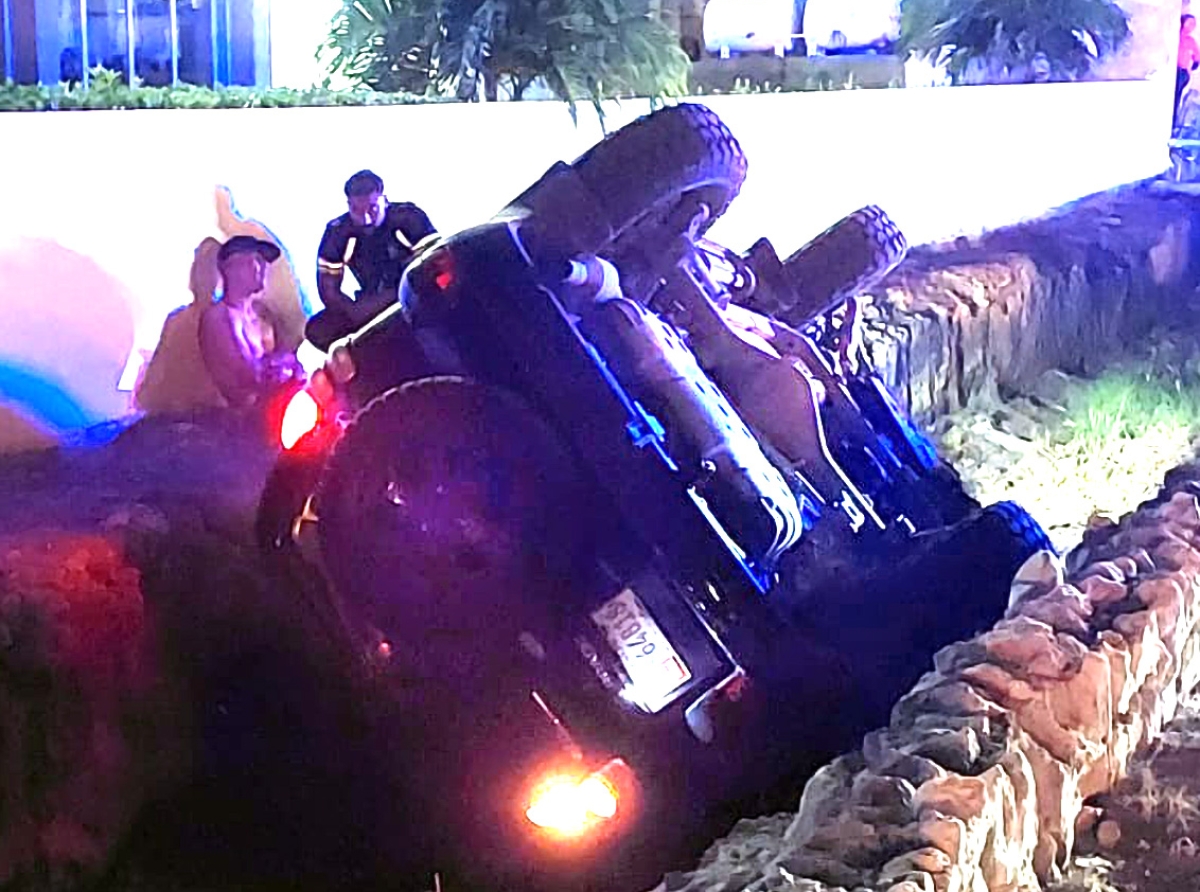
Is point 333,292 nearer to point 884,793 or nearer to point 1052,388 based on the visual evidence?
point 884,793

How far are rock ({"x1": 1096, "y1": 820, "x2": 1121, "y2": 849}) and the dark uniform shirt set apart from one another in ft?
3.57

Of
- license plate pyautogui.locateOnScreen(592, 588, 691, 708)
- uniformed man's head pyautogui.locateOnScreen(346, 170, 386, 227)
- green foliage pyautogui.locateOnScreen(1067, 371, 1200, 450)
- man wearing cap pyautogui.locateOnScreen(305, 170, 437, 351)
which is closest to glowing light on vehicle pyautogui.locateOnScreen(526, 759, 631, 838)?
license plate pyautogui.locateOnScreen(592, 588, 691, 708)

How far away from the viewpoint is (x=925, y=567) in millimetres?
2771

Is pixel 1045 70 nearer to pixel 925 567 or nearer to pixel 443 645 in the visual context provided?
pixel 925 567

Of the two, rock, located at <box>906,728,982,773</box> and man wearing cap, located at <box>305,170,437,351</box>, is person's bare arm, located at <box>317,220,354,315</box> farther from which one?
rock, located at <box>906,728,982,773</box>

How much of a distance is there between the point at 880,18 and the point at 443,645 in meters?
1.35

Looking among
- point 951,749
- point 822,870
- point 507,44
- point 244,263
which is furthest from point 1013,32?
point 822,870

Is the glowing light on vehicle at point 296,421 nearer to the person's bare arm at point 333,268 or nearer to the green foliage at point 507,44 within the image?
the person's bare arm at point 333,268

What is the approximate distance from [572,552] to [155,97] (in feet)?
2.48

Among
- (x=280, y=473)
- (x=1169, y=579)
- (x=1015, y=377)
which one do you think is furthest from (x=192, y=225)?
(x=1015, y=377)

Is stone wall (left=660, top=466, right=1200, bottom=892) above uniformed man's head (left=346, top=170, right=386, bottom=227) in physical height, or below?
below

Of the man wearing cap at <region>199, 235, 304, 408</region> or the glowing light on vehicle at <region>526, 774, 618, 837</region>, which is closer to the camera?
the man wearing cap at <region>199, 235, 304, 408</region>

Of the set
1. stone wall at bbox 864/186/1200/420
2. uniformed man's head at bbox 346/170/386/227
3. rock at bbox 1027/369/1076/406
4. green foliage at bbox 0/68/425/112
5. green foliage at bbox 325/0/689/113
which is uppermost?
green foliage at bbox 325/0/689/113

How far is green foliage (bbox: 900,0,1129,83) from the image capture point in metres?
3.26
